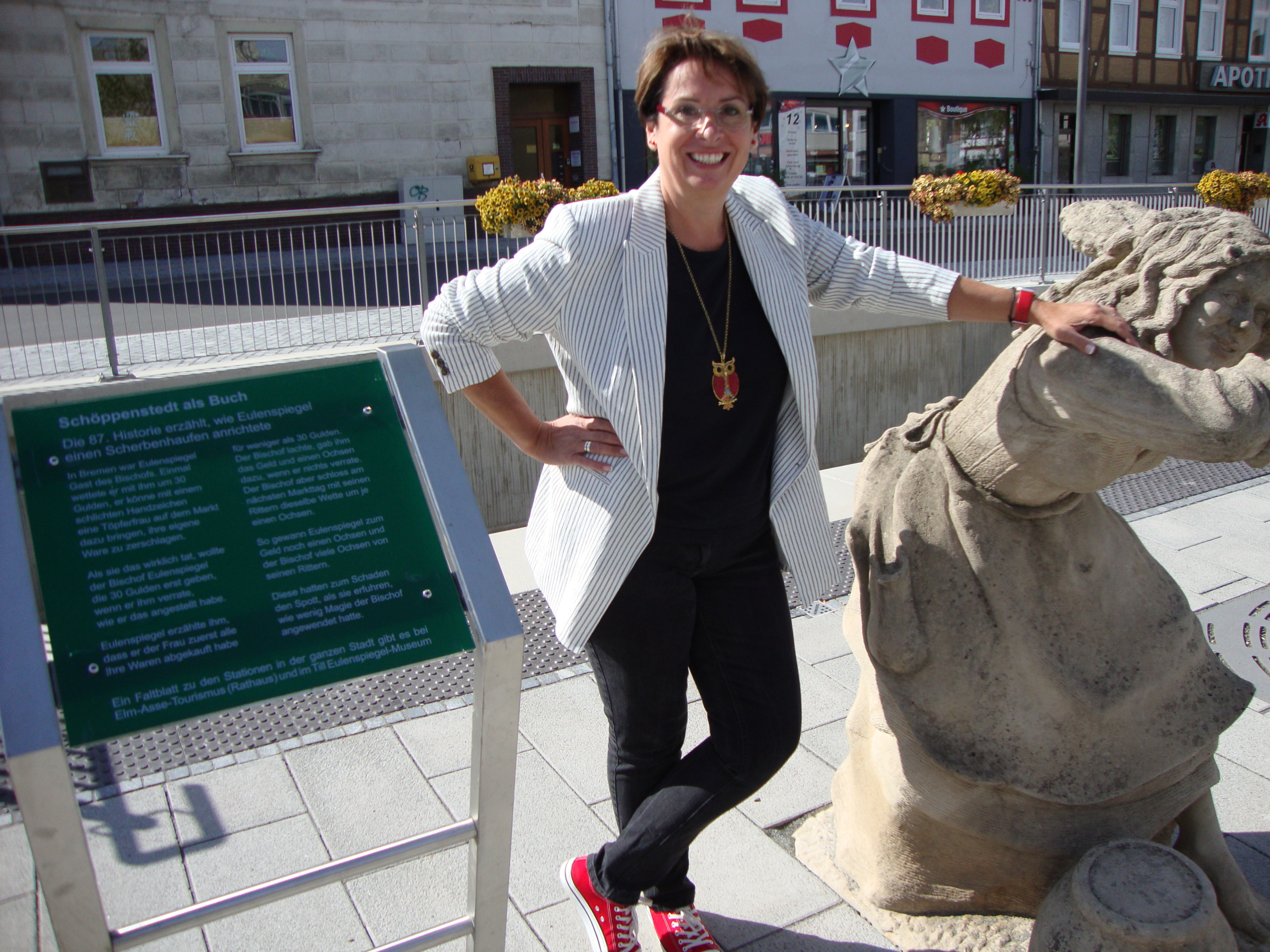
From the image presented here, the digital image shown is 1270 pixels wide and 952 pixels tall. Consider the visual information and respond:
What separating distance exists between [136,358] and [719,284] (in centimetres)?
528

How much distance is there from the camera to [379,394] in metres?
1.81

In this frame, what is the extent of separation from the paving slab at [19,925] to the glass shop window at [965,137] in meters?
21.6

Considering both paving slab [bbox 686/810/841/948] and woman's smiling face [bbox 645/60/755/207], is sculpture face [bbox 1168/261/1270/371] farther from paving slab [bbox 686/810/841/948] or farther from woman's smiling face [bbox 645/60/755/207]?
paving slab [bbox 686/810/841/948]

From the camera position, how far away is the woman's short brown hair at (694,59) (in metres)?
1.98

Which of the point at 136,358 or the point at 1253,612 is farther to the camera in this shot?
the point at 136,358

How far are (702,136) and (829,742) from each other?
210cm

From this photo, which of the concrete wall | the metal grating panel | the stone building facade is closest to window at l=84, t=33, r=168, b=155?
the stone building facade

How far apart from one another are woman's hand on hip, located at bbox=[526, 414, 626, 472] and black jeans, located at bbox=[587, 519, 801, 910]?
183mm

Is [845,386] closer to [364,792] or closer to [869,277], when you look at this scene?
[364,792]

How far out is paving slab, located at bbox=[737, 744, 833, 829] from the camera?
2920 mm

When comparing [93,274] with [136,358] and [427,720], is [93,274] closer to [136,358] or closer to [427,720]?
[136,358]

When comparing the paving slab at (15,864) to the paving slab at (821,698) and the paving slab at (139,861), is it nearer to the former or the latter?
the paving slab at (139,861)

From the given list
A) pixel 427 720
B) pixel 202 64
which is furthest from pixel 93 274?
pixel 202 64

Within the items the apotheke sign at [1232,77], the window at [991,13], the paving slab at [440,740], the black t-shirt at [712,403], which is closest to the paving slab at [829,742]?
the paving slab at [440,740]
